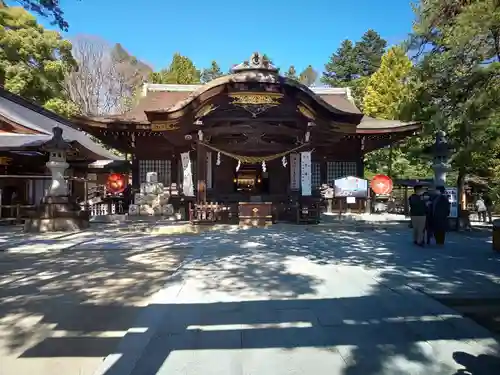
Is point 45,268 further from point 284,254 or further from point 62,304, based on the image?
point 284,254

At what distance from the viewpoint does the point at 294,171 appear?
A: 1515 cm

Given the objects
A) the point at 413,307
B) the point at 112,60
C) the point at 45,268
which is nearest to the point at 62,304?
the point at 45,268

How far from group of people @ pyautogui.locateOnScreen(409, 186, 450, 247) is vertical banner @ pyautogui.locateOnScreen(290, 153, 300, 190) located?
5.92 meters

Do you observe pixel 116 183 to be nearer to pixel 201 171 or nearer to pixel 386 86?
pixel 201 171

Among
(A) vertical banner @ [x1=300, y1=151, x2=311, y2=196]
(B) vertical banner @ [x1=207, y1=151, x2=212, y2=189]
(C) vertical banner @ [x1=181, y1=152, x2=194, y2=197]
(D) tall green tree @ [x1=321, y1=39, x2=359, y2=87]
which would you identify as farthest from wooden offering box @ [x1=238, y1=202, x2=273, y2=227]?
(D) tall green tree @ [x1=321, y1=39, x2=359, y2=87]

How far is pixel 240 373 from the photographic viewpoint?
3.07 metres

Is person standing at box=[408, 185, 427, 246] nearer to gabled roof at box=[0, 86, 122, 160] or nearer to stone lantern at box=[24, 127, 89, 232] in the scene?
stone lantern at box=[24, 127, 89, 232]

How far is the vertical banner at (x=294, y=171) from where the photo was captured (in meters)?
15.0

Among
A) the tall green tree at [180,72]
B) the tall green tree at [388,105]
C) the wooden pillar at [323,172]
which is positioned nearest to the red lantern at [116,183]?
the wooden pillar at [323,172]

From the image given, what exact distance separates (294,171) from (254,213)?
296 centimetres

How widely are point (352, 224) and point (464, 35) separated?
732 cm

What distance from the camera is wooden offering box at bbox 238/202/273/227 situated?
13156mm

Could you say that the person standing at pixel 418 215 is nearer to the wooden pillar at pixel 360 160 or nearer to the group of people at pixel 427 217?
the group of people at pixel 427 217

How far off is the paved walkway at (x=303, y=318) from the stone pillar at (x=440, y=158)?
4.05m
